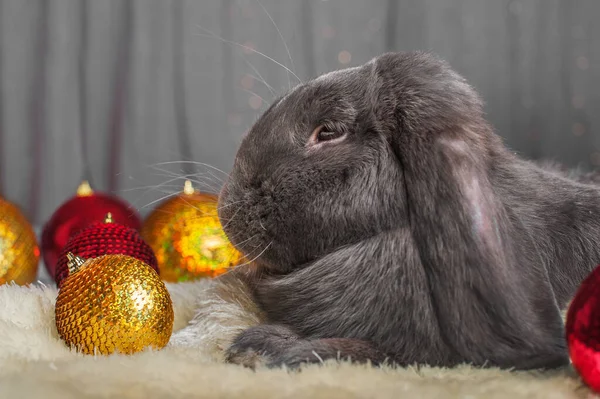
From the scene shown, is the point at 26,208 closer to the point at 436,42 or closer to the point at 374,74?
the point at 436,42

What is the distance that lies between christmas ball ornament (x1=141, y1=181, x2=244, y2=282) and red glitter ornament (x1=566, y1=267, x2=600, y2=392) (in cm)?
75

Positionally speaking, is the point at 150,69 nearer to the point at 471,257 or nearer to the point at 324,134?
the point at 324,134

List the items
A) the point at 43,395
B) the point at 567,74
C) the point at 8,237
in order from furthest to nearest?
the point at 567,74
the point at 8,237
the point at 43,395

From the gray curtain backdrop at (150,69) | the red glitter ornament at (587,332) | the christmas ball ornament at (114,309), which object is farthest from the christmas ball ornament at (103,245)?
the gray curtain backdrop at (150,69)

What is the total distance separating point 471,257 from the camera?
70cm

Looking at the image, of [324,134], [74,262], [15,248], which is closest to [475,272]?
[324,134]

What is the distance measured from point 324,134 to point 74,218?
79cm

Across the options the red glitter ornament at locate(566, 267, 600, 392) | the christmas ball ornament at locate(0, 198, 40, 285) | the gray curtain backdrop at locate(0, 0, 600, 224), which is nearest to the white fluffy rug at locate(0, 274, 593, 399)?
the red glitter ornament at locate(566, 267, 600, 392)

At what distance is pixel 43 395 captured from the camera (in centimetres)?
58

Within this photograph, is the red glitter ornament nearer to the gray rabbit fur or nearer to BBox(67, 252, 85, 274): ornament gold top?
the gray rabbit fur

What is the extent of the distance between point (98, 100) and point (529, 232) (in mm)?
1742

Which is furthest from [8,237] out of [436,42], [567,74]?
[567,74]

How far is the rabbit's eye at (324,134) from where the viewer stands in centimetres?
81

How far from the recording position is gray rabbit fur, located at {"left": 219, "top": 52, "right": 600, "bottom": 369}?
0.70 meters
